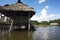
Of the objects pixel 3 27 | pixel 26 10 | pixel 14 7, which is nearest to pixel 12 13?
pixel 14 7

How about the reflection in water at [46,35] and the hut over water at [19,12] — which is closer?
the reflection in water at [46,35]

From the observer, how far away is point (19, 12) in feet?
90.1

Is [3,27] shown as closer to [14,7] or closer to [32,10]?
[14,7]

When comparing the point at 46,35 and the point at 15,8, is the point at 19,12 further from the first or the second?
the point at 46,35

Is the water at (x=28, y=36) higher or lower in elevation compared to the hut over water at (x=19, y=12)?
lower

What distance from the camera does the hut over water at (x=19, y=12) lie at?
25.8 metres

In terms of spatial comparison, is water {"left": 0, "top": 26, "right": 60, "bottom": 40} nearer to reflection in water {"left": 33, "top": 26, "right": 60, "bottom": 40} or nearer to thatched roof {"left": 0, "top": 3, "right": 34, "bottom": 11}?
reflection in water {"left": 33, "top": 26, "right": 60, "bottom": 40}

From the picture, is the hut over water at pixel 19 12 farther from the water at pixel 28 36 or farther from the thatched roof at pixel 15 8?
the water at pixel 28 36

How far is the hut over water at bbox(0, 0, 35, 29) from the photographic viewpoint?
2577 cm

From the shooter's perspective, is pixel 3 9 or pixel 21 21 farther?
pixel 21 21

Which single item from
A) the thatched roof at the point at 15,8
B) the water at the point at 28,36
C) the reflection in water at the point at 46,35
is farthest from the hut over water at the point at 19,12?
the water at the point at 28,36

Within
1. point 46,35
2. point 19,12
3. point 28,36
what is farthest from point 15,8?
point 28,36

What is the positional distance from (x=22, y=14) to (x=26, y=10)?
3309 mm

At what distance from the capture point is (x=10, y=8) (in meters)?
26.1
